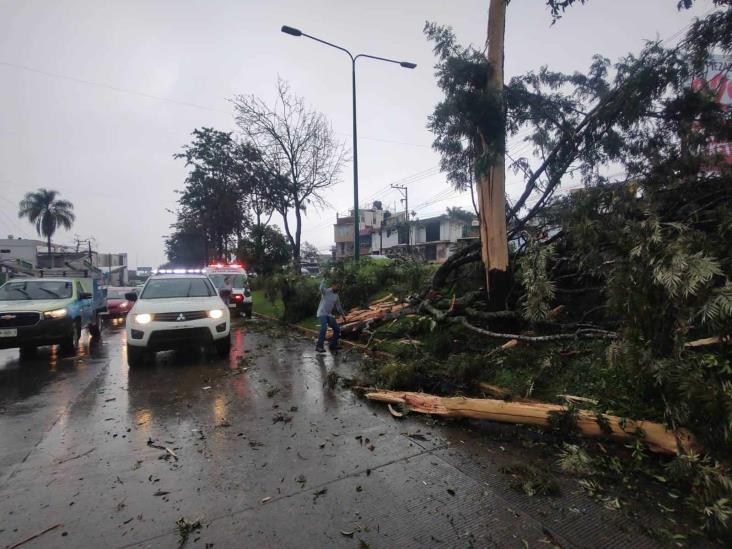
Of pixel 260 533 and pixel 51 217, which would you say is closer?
pixel 260 533

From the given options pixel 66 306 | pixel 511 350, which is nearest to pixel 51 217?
pixel 66 306

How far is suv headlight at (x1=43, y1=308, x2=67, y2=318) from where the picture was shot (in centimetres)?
793

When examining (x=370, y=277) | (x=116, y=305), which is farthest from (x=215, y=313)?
(x=116, y=305)

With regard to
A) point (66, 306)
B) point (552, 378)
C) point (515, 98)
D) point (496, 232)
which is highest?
point (515, 98)

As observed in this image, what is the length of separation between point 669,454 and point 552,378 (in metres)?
1.70

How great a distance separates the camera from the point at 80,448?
391 cm

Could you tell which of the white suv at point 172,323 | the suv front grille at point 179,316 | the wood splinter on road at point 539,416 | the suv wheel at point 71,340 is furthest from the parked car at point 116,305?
the wood splinter on road at point 539,416

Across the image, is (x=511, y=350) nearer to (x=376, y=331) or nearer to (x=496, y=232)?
(x=496, y=232)

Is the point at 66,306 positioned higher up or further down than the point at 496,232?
further down

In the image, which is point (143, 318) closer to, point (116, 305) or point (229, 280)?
point (229, 280)

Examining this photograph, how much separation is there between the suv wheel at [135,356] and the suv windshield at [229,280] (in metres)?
7.90

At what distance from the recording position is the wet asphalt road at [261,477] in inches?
101

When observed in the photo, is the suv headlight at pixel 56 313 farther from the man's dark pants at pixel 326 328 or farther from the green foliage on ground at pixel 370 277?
the green foliage on ground at pixel 370 277

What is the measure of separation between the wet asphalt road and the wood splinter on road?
0.20 m
